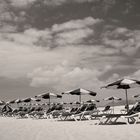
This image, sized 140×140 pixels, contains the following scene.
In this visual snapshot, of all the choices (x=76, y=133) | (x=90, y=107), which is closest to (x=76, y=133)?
(x=76, y=133)

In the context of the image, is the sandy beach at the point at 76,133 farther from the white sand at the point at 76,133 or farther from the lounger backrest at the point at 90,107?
the lounger backrest at the point at 90,107

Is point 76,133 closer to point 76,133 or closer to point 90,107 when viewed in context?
point 76,133

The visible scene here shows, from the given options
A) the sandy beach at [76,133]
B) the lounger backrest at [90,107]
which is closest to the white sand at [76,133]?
the sandy beach at [76,133]

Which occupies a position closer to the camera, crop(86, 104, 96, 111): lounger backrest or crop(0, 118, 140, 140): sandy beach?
crop(0, 118, 140, 140): sandy beach

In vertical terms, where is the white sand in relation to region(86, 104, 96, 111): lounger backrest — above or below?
below

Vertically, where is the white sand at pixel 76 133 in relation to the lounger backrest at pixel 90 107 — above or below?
below

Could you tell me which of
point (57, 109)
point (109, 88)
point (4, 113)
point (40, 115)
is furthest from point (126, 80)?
point (4, 113)

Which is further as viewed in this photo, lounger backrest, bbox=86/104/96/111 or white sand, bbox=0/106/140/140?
lounger backrest, bbox=86/104/96/111

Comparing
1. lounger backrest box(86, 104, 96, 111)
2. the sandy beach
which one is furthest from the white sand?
lounger backrest box(86, 104, 96, 111)

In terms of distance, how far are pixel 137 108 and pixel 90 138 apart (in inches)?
233

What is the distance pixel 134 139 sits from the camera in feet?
24.2

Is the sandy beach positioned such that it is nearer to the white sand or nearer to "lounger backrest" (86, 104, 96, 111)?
the white sand

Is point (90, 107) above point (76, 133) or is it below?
above

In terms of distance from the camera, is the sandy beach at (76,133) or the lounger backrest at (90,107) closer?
the sandy beach at (76,133)
